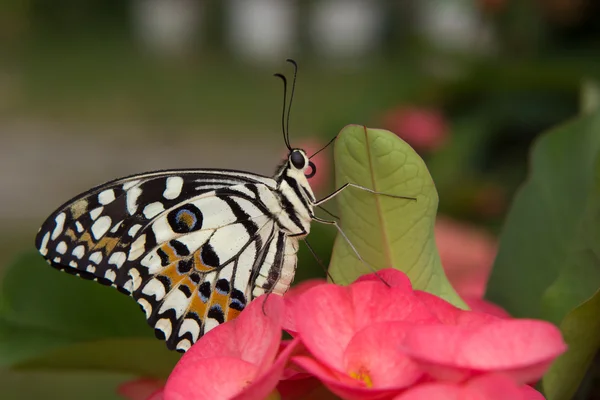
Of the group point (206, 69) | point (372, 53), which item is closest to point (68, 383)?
point (206, 69)

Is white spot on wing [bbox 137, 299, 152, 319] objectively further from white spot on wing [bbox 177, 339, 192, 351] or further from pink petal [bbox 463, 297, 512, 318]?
pink petal [bbox 463, 297, 512, 318]

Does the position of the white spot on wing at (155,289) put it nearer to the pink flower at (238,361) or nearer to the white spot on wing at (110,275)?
the white spot on wing at (110,275)

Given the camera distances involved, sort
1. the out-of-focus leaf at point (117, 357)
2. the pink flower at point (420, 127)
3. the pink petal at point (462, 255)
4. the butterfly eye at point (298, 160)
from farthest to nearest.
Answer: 1. the pink flower at point (420, 127)
2. the pink petal at point (462, 255)
3. the butterfly eye at point (298, 160)
4. the out-of-focus leaf at point (117, 357)

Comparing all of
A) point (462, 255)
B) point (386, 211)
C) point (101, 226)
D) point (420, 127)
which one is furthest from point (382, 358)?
point (420, 127)

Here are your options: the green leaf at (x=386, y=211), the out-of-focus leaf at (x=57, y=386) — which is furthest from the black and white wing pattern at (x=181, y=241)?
the out-of-focus leaf at (x=57, y=386)

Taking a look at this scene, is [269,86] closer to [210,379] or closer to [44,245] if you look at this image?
[44,245]

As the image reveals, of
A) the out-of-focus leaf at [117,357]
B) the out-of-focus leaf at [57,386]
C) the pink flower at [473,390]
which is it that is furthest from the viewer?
the out-of-focus leaf at [57,386]

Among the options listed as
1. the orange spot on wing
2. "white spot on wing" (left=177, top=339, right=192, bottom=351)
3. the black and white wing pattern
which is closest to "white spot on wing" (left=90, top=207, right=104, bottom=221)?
the black and white wing pattern
